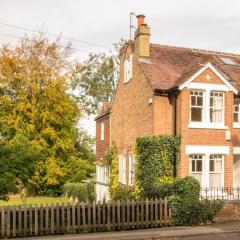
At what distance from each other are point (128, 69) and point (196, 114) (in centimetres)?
736

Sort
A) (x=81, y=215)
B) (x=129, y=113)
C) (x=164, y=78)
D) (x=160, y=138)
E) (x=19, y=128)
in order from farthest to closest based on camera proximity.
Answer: (x=19, y=128), (x=129, y=113), (x=164, y=78), (x=160, y=138), (x=81, y=215)

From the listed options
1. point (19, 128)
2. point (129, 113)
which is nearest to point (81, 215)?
point (129, 113)

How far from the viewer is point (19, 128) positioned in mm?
42406

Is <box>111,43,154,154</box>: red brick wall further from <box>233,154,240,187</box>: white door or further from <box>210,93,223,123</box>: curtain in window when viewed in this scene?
<box>233,154,240,187</box>: white door

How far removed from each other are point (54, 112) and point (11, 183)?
25.0 m

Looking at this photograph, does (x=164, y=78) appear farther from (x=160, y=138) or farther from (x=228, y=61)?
(x=228, y=61)

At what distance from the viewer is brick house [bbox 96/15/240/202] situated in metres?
23.7

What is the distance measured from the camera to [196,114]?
24.1 metres

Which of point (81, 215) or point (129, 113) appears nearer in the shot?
point (81, 215)

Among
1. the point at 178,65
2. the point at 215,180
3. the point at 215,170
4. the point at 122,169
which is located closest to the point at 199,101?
the point at 215,170

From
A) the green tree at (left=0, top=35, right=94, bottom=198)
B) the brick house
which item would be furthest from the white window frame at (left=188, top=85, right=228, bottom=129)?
the green tree at (left=0, top=35, right=94, bottom=198)

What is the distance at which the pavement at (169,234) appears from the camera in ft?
55.5

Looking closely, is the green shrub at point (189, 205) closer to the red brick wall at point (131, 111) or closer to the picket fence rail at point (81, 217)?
the picket fence rail at point (81, 217)

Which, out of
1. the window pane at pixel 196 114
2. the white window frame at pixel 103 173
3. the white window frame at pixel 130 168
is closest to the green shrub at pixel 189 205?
the window pane at pixel 196 114
